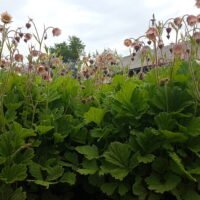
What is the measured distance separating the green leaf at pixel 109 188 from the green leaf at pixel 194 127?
18.3 inches

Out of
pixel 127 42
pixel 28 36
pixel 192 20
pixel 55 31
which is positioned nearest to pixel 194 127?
pixel 192 20

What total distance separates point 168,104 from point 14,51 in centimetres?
105

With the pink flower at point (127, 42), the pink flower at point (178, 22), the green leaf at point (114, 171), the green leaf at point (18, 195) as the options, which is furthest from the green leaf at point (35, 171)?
the pink flower at point (178, 22)

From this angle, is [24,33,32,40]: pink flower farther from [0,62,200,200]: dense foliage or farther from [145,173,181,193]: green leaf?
[145,173,181,193]: green leaf

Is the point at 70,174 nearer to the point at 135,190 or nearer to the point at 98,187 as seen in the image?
the point at 98,187

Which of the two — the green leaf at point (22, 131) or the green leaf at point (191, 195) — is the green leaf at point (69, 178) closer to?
the green leaf at point (22, 131)

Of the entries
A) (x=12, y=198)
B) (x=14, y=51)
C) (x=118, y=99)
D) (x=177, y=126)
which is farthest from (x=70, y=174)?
(x=14, y=51)

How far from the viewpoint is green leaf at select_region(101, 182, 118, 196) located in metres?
2.13

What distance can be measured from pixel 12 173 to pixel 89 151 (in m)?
0.42

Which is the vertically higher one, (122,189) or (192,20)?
(192,20)

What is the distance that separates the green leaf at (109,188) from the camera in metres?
2.13

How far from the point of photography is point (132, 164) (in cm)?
209

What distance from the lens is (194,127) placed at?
206 centimetres

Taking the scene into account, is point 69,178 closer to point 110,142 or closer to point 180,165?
point 110,142
